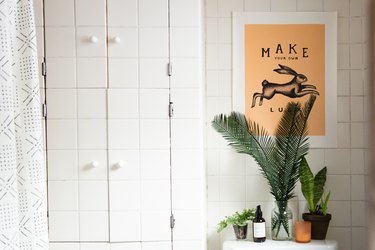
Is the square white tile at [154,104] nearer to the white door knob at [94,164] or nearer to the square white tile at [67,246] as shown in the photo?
the white door knob at [94,164]

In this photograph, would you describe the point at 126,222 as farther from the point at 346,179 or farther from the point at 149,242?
the point at 346,179

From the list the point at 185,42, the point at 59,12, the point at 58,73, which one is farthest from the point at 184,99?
the point at 59,12

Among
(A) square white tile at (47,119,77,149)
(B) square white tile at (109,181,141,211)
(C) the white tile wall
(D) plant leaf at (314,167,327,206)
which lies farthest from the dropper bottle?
(A) square white tile at (47,119,77,149)

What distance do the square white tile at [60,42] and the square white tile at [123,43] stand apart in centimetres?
17

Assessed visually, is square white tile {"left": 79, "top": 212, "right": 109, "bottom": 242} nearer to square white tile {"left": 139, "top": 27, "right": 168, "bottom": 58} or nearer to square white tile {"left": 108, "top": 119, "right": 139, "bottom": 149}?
square white tile {"left": 108, "top": 119, "right": 139, "bottom": 149}

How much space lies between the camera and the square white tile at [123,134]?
7.04 ft

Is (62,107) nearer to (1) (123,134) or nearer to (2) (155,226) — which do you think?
Result: (1) (123,134)

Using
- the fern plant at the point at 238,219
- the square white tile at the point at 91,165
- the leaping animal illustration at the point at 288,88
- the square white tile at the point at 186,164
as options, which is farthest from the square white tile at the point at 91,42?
the fern plant at the point at 238,219

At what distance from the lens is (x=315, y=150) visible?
266 centimetres

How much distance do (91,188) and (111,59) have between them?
58cm

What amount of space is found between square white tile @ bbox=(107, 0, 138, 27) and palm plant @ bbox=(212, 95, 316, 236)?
0.75m

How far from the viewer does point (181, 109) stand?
84.4 inches

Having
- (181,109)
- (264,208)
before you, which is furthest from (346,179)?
(181,109)

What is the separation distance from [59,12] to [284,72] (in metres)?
Answer: 1.23
